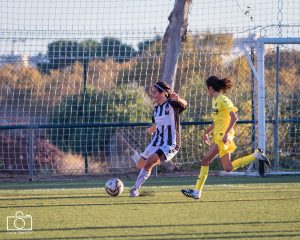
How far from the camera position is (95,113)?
Result: 1753 cm

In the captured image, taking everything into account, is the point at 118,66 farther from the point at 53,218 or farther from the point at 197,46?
the point at 53,218

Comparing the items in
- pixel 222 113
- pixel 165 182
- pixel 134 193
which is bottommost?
pixel 165 182

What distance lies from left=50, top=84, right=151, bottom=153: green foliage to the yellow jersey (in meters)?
5.90

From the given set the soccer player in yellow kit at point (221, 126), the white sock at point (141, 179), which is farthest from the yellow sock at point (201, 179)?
the white sock at point (141, 179)

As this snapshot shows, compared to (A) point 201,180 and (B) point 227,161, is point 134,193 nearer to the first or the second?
(A) point 201,180

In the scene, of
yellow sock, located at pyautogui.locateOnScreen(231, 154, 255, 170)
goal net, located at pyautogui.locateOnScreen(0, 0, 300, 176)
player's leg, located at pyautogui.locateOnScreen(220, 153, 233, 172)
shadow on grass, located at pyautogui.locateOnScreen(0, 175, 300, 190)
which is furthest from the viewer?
goal net, located at pyautogui.locateOnScreen(0, 0, 300, 176)

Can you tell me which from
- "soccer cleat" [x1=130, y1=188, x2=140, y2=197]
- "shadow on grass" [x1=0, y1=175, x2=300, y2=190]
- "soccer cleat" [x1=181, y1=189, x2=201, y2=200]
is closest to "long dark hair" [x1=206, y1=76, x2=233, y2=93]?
"soccer cleat" [x1=181, y1=189, x2=201, y2=200]

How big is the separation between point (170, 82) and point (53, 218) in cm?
857

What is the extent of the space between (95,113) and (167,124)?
5.88 m

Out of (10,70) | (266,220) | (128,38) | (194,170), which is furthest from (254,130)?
(266,220)

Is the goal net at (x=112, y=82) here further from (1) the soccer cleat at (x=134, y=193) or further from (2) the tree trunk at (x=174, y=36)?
(1) the soccer cleat at (x=134, y=193)

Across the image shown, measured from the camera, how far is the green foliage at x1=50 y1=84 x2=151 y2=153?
A: 17.2 meters

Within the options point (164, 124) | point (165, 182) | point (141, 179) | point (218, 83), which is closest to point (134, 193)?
point (141, 179)

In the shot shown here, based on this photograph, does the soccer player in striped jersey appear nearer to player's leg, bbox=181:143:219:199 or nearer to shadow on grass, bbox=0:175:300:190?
player's leg, bbox=181:143:219:199
